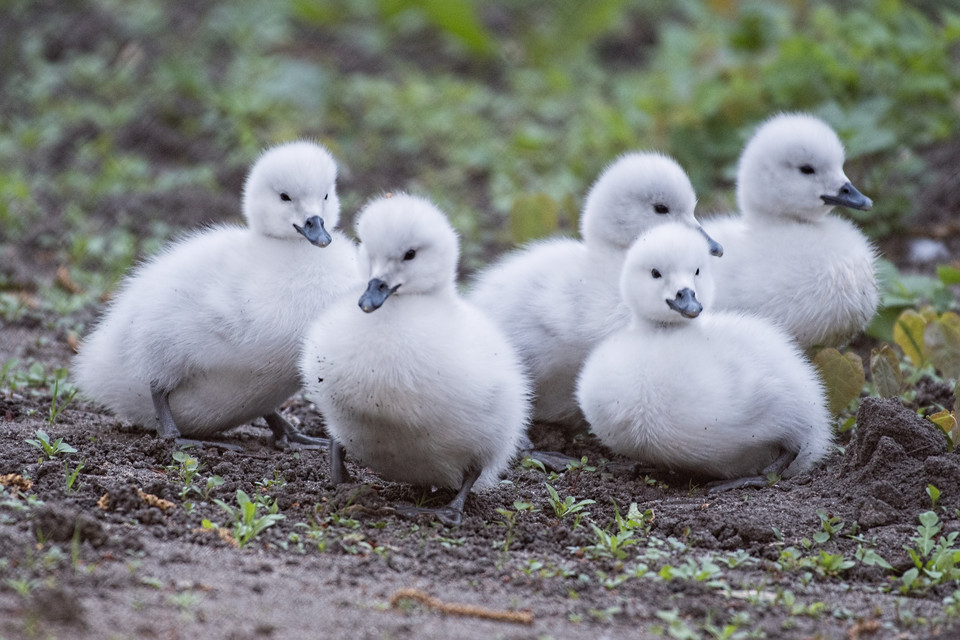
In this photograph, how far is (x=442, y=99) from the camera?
Answer: 1070 centimetres

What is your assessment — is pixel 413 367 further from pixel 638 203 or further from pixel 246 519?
pixel 638 203

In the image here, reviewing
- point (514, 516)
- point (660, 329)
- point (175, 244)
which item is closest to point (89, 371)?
point (175, 244)

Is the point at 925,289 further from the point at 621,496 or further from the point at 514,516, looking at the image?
the point at 514,516

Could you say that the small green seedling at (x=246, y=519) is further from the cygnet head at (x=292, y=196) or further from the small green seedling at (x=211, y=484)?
the cygnet head at (x=292, y=196)

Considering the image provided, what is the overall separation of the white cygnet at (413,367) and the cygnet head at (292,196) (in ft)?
2.09

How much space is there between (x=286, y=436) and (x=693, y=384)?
183 cm

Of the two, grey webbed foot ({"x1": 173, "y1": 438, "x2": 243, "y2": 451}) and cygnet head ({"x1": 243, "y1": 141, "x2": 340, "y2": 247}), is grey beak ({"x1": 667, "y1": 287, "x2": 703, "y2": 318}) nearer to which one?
cygnet head ({"x1": 243, "y1": 141, "x2": 340, "y2": 247})

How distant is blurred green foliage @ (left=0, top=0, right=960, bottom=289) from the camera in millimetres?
8062

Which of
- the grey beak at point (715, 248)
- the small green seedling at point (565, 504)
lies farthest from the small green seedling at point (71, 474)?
the grey beak at point (715, 248)

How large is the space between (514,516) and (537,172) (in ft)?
18.1

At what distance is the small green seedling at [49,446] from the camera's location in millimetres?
4434

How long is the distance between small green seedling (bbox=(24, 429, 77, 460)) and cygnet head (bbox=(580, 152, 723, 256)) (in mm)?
2482

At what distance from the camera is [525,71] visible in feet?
39.0

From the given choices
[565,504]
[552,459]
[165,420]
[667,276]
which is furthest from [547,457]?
[165,420]
